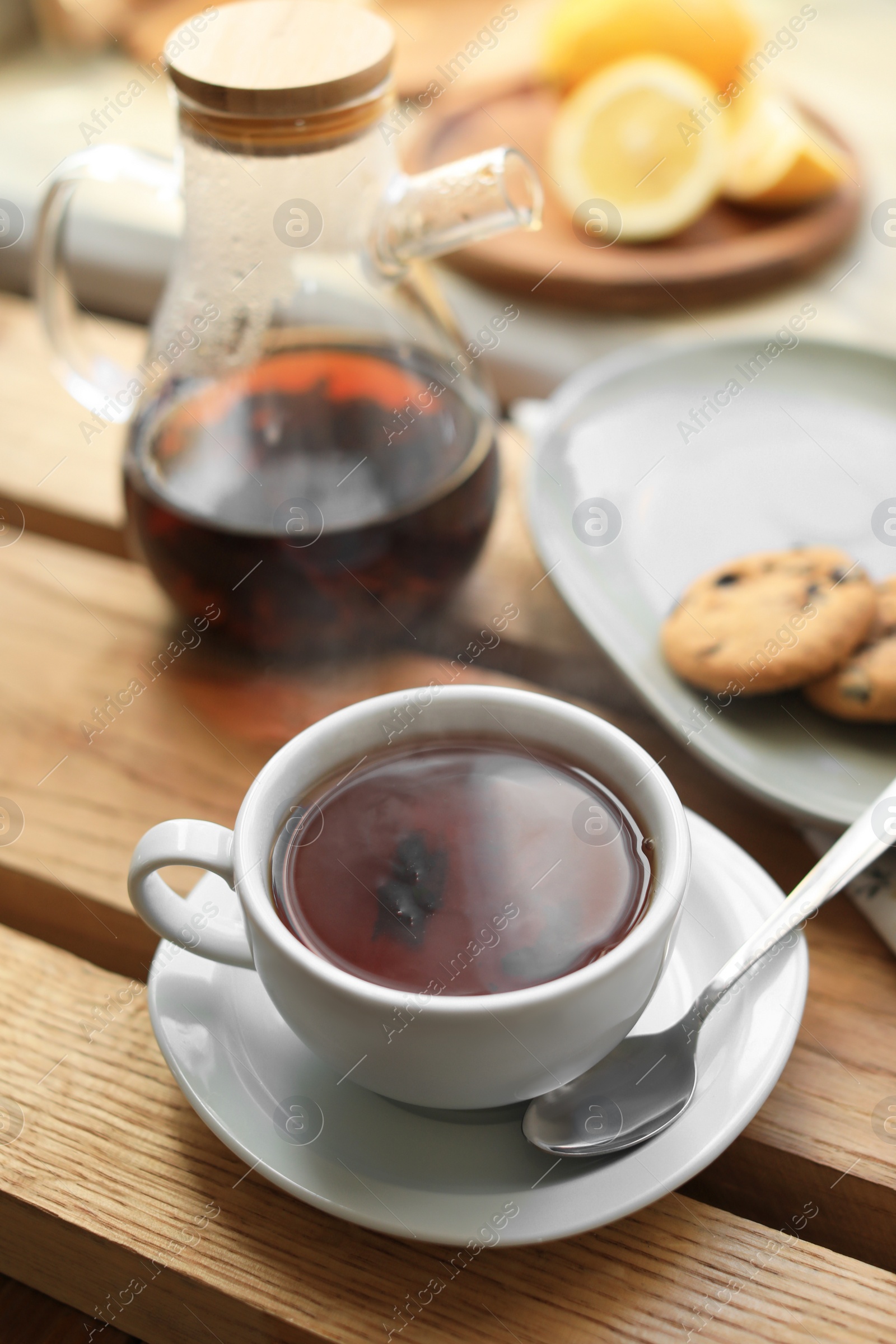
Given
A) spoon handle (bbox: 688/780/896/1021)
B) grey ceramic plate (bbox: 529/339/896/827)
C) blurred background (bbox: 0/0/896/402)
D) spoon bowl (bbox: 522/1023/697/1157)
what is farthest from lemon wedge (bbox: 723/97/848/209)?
spoon bowl (bbox: 522/1023/697/1157)

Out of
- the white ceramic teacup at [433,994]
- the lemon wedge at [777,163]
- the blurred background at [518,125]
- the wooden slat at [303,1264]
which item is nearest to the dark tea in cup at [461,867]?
the white ceramic teacup at [433,994]

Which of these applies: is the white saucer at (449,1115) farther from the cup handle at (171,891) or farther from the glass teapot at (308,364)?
the glass teapot at (308,364)

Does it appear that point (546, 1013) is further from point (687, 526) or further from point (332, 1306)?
point (687, 526)

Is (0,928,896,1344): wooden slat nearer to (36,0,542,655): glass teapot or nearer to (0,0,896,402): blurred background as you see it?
(36,0,542,655): glass teapot

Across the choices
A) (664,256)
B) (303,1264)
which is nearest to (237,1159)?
(303,1264)

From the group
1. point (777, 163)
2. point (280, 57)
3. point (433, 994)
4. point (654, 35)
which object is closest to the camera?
point (433, 994)

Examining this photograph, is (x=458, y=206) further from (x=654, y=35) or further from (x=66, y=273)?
(x=654, y=35)
